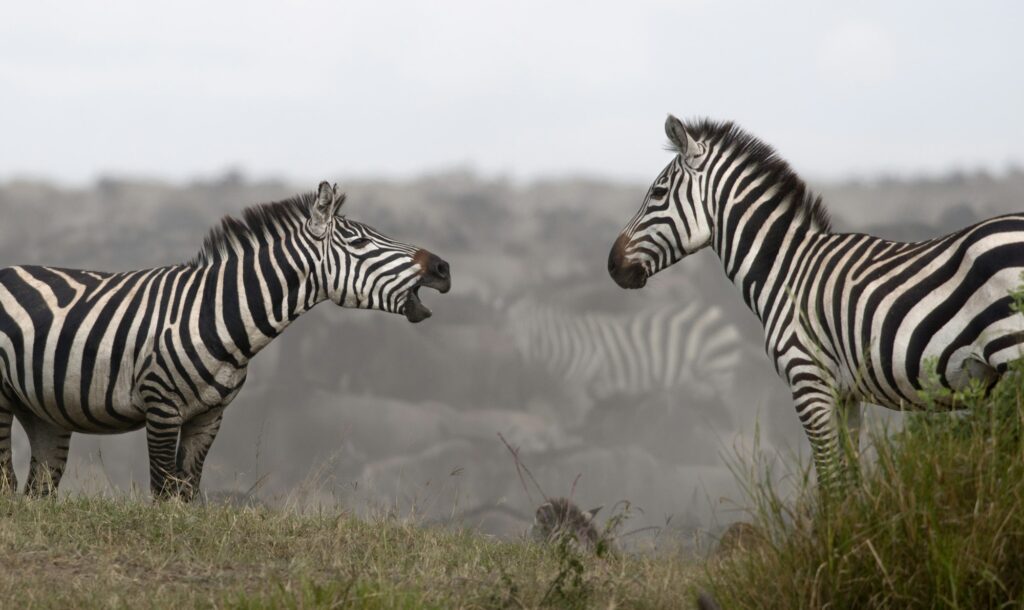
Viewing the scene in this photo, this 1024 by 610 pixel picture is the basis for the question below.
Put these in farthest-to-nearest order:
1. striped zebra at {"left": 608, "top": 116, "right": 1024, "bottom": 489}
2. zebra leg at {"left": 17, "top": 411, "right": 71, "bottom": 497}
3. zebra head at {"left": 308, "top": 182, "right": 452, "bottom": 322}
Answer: zebra leg at {"left": 17, "top": 411, "right": 71, "bottom": 497} < zebra head at {"left": 308, "top": 182, "right": 452, "bottom": 322} < striped zebra at {"left": 608, "top": 116, "right": 1024, "bottom": 489}

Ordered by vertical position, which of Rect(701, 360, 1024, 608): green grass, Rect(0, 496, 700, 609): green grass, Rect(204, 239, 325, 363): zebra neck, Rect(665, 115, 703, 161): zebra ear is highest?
Rect(665, 115, 703, 161): zebra ear

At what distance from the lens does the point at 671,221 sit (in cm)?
796

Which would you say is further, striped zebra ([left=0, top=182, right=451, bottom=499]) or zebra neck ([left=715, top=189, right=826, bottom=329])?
striped zebra ([left=0, top=182, right=451, bottom=499])

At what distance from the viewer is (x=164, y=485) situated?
8.07 metres

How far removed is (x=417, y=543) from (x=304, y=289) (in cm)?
229

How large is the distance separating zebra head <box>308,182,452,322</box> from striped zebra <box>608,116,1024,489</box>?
136cm

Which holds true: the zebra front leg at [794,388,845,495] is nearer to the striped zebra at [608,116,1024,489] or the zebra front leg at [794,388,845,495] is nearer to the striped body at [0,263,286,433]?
the striped zebra at [608,116,1024,489]

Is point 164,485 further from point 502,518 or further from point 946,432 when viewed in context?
point 502,518

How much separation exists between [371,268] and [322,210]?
596mm

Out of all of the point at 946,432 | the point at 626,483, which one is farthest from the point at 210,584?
the point at 626,483

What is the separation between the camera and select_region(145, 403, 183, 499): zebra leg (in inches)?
317

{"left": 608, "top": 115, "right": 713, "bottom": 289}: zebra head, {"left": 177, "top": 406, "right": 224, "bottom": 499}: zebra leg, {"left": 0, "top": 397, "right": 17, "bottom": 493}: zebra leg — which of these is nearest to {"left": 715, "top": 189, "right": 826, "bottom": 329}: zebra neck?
{"left": 608, "top": 115, "right": 713, "bottom": 289}: zebra head

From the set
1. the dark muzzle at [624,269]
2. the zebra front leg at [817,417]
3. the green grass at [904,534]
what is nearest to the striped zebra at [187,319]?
the dark muzzle at [624,269]

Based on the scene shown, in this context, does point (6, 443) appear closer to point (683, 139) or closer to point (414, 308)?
point (414, 308)
